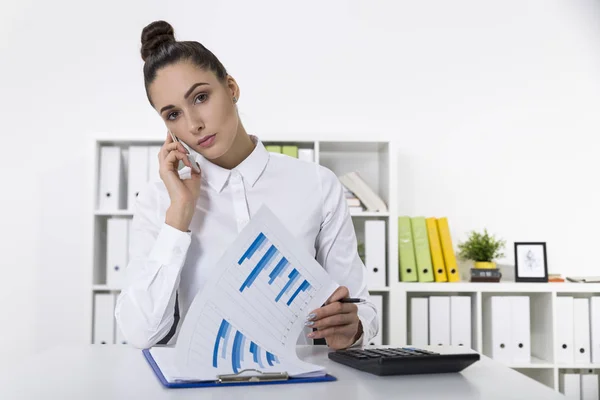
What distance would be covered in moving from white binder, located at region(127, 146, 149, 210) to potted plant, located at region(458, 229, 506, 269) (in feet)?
5.15

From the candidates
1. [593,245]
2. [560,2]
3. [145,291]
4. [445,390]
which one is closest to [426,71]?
[560,2]

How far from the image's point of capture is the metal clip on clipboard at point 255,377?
95 centimetres

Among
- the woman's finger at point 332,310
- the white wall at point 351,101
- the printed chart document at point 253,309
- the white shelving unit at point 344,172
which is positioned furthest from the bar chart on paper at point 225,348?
the white wall at point 351,101

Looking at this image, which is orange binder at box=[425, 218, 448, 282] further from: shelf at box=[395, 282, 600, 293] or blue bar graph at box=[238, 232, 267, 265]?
blue bar graph at box=[238, 232, 267, 265]

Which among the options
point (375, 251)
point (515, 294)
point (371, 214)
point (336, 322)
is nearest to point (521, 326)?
point (515, 294)

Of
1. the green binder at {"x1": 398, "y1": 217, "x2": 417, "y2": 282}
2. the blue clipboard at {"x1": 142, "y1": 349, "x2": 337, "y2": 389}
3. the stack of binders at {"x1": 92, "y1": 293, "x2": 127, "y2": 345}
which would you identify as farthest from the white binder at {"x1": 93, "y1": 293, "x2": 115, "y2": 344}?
the blue clipboard at {"x1": 142, "y1": 349, "x2": 337, "y2": 389}

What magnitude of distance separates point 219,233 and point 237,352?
1.94 ft

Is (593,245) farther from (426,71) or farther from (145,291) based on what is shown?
(145,291)

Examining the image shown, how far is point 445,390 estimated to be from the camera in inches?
35.8

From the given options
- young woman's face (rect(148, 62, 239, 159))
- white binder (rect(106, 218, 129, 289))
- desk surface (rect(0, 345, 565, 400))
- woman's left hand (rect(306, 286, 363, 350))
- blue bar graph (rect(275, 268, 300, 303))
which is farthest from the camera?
white binder (rect(106, 218, 129, 289))

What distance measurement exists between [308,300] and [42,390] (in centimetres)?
41

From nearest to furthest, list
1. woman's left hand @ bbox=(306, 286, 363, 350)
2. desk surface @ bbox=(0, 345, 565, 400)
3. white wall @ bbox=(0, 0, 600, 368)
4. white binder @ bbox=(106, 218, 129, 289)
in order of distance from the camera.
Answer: desk surface @ bbox=(0, 345, 565, 400) < woman's left hand @ bbox=(306, 286, 363, 350) < white binder @ bbox=(106, 218, 129, 289) < white wall @ bbox=(0, 0, 600, 368)

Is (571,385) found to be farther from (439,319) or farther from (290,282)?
(290,282)

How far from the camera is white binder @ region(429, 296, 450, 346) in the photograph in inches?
118
